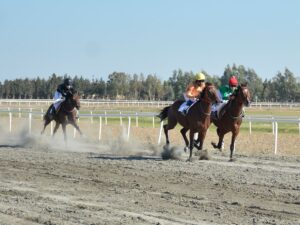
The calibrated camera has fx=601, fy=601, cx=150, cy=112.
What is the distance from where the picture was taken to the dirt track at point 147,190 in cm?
779

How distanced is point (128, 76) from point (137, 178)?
433ft

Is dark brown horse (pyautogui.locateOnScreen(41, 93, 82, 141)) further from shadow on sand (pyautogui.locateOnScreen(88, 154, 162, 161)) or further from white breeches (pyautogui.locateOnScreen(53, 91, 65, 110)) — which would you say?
shadow on sand (pyautogui.locateOnScreen(88, 154, 162, 161))

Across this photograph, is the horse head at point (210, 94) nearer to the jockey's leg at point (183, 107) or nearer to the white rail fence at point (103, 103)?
the jockey's leg at point (183, 107)

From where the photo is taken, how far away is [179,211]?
8.15 m

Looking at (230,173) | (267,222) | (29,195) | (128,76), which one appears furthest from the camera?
(128,76)

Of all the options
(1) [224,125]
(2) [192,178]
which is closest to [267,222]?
(2) [192,178]

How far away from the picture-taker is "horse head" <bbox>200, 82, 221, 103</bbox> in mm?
14875

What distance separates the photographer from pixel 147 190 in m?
10.2

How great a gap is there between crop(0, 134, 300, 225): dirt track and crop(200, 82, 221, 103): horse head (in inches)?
61.1

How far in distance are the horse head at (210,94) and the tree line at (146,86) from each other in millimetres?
104028

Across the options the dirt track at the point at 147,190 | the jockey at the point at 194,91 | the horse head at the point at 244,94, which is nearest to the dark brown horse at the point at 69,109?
the dirt track at the point at 147,190

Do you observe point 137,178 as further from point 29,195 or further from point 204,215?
point 204,215

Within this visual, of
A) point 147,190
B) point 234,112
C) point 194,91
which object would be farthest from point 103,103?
point 147,190

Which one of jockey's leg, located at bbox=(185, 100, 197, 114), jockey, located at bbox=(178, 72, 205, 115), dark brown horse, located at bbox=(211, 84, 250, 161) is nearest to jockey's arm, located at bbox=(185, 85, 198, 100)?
jockey, located at bbox=(178, 72, 205, 115)
